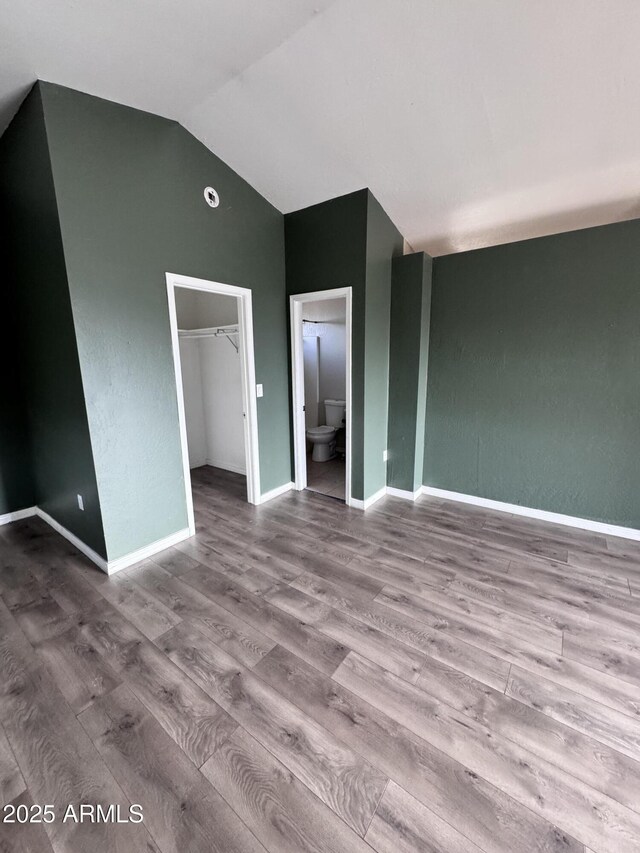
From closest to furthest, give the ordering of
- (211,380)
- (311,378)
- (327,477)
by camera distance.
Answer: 1. (327,477)
2. (211,380)
3. (311,378)

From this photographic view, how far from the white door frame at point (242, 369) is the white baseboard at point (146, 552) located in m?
0.10

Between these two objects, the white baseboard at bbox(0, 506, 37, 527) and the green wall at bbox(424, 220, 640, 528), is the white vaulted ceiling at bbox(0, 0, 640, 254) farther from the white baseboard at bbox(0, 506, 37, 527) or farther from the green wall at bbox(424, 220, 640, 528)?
the white baseboard at bbox(0, 506, 37, 527)

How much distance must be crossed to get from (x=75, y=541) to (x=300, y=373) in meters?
2.49

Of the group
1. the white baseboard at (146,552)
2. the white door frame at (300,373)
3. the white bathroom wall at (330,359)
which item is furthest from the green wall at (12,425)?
the white bathroom wall at (330,359)

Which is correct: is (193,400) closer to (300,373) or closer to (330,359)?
(300,373)

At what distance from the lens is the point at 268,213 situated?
3352 millimetres

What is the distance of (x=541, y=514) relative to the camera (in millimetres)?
3184

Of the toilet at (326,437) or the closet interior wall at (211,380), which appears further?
the toilet at (326,437)

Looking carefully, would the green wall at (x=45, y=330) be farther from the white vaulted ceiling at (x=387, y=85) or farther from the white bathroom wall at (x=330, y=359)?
the white bathroom wall at (x=330, y=359)

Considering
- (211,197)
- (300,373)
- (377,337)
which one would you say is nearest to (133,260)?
(211,197)

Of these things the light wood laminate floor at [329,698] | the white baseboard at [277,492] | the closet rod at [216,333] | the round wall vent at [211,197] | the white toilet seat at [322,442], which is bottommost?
the light wood laminate floor at [329,698]

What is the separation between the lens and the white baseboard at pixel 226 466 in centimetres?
→ 451

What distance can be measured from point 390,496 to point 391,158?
3001 mm

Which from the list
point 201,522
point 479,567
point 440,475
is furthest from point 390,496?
point 201,522
